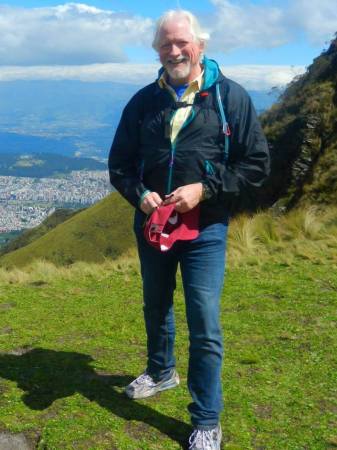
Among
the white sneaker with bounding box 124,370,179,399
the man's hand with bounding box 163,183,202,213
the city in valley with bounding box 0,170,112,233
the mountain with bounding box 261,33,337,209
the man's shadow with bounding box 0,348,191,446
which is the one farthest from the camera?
the city in valley with bounding box 0,170,112,233

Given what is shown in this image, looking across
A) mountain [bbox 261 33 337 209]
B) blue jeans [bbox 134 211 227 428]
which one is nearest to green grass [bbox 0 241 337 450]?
blue jeans [bbox 134 211 227 428]

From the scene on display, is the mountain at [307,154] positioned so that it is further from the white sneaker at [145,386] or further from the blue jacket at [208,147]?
the blue jacket at [208,147]

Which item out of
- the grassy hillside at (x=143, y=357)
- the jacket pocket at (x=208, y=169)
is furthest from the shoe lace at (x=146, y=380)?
the jacket pocket at (x=208, y=169)

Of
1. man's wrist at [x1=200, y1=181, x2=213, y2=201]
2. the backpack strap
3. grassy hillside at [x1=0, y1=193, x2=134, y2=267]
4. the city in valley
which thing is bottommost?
the city in valley

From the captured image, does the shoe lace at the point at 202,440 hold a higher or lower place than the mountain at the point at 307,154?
lower

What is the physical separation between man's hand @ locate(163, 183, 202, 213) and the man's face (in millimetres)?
666

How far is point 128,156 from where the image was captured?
12.0 ft

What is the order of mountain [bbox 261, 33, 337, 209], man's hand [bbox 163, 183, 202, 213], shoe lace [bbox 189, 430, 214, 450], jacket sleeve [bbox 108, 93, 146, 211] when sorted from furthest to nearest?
1. mountain [bbox 261, 33, 337, 209]
2. jacket sleeve [bbox 108, 93, 146, 211]
3. shoe lace [bbox 189, 430, 214, 450]
4. man's hand [bbox 163, 183, 202, 213]

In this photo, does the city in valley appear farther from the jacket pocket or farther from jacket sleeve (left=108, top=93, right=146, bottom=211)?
the jacket pocket

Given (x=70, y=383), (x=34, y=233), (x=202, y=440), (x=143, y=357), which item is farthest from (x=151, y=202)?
(x=34, y=233)

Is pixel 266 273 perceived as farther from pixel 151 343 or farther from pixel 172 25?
pixel 172 25

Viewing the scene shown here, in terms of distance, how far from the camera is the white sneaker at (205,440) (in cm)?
338

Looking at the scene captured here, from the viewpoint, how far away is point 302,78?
98.2 feet

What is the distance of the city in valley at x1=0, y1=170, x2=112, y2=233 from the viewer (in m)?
142
